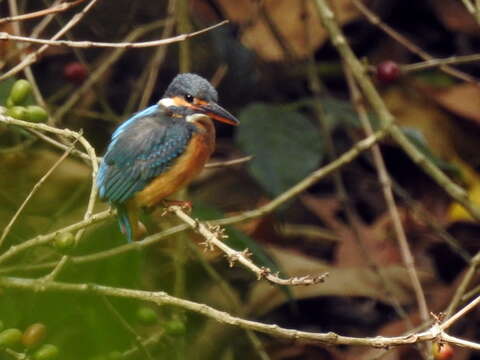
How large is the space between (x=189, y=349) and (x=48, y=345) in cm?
152

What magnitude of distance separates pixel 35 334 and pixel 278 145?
169 centimetres

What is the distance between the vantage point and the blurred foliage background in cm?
369

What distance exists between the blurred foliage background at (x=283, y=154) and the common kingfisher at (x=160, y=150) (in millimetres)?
344

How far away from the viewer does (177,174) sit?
292cm

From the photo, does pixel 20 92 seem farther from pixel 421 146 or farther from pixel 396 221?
pixel 421 146

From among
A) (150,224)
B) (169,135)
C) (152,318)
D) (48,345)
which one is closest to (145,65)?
(150,224)

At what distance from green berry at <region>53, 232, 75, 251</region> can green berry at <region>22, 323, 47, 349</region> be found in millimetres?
183

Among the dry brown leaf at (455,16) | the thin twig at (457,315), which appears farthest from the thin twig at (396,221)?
the thin twig at (457,315)

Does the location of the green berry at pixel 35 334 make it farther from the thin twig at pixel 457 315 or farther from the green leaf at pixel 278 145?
the green leaf at pixel 278 145

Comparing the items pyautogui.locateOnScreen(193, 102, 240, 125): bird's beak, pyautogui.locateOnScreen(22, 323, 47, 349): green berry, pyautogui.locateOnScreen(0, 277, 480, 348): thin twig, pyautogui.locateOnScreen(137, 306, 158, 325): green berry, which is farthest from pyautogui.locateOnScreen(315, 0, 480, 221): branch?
pyautogui.locateOnScreen(22, 323, 47, 349): green berry

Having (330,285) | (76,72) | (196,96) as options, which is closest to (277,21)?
(76,72)

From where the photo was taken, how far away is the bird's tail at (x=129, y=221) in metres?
2.80

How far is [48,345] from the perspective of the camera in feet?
7.16

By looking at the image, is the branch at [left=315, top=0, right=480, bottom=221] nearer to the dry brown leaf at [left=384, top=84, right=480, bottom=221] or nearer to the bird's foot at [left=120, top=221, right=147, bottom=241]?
the bird's foot at [left=120, top=221, right=147, bottom=241]
